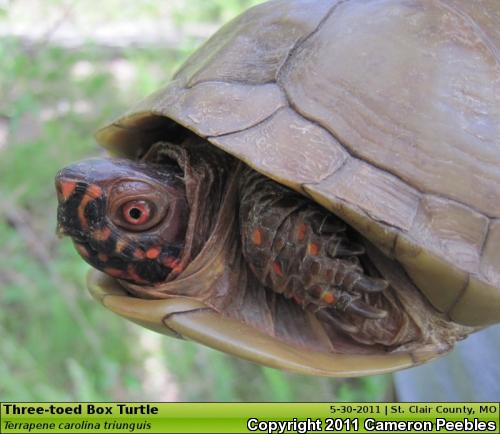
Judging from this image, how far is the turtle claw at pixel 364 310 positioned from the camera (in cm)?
96

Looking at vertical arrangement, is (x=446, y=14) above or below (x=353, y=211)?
above

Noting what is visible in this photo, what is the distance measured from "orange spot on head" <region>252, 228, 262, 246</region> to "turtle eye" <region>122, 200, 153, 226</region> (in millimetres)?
193

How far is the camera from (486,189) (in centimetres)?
93

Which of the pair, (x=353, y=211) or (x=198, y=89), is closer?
(x=353, y=211)

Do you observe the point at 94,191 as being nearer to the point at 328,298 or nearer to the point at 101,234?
the point at 101,234

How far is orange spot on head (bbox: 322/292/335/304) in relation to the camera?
947mm

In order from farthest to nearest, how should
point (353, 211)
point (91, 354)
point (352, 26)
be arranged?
point (91, 354)
point (352, 26)
point (353, 211)

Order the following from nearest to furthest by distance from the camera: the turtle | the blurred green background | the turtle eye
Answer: the turtle, the turtle eye, the blurred green background

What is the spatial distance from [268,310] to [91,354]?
1.33 metres

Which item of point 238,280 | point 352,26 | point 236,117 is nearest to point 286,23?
point 352,26

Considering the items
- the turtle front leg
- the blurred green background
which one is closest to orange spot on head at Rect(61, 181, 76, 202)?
the turtle front leg

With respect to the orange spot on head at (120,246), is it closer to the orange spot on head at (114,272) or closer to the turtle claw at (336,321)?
the orange spot on head at (114,272)

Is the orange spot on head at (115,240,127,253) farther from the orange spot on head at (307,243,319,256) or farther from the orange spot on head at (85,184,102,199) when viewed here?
the orange spot on head at (307,243,319,256)

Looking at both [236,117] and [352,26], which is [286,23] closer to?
[352,26]
